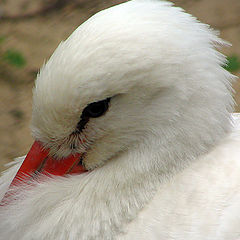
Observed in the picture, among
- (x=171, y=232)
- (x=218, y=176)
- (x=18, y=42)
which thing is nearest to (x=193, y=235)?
(x=171, y=232)

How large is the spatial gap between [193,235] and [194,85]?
0.53 m

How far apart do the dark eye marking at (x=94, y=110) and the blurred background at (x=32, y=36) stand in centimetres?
162

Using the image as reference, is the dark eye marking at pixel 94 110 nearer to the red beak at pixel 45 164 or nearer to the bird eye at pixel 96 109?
the bird eye at pixel 96 109

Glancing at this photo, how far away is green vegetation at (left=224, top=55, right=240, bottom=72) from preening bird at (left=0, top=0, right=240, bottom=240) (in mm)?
1622

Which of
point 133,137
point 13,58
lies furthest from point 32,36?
point 133,137

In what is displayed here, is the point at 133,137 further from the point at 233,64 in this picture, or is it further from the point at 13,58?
the point at 13,58

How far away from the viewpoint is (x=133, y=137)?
1.88m

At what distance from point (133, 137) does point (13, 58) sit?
221cm

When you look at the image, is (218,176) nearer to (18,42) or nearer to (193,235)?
(193,235)

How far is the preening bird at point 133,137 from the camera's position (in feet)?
5.60

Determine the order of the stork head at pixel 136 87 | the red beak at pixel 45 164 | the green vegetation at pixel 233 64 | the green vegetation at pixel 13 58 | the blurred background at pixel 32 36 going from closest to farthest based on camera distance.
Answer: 1. the stork head at pixel 136 87
2. the red beak at pixel 45 164
3. the blurred background at pixel 32 36
4. the green vegetation at pixel 233 64
5. the green vegetation at pixel 13 58

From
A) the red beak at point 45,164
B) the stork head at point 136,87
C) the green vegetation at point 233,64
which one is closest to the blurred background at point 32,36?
the green vegetation at point 233,64

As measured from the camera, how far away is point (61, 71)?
172 centimetres

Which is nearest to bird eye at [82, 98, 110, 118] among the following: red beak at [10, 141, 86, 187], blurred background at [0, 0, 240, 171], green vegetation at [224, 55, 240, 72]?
red beak at [10, 141, 86, 187]
